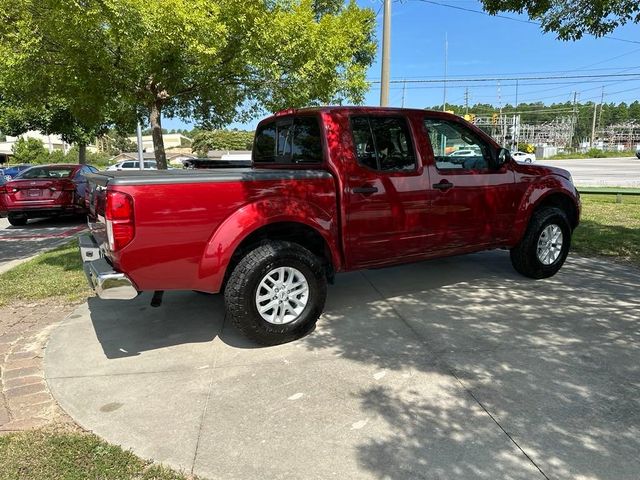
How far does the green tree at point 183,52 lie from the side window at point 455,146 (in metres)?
2.80

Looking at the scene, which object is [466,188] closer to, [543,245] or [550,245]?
[543,245]

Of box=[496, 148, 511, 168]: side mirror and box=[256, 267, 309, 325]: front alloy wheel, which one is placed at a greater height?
box=[496, 148, 511, 168]: side mirror

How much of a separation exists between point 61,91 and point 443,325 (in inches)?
242

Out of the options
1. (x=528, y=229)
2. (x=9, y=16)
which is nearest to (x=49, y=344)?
(x=9, y=16)

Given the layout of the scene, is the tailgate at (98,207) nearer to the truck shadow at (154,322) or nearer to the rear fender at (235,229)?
the rear fender at (235,229)

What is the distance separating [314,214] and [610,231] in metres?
6.70

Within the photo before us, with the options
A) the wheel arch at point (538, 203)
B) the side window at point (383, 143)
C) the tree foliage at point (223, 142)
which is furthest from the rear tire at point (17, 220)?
the tree foliage at point (223, 142)

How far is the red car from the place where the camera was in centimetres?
1188

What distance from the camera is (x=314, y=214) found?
416 centimetres

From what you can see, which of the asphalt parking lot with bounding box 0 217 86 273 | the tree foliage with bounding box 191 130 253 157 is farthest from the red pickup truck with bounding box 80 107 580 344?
the tree foliage with bounding box 191 130 253 157

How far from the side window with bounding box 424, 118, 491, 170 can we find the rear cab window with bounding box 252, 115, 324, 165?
1.16m

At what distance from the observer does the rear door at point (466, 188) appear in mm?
4928

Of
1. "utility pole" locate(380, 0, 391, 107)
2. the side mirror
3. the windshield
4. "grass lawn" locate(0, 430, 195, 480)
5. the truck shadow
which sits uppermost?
"utility pole" locate(380, 0, 391, 107)

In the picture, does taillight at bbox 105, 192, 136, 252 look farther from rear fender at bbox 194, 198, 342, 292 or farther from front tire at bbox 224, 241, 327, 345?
front tire at bbox 224, 241, 327, 345
